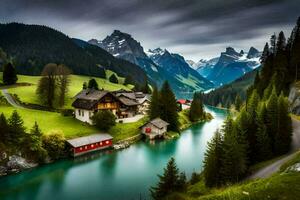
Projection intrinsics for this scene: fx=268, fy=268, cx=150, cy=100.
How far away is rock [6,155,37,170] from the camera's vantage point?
45781mm

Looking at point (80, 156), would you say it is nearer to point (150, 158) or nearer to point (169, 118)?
point (150, 158)

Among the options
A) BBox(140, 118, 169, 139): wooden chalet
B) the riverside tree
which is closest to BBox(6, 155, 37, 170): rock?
BBox(140, 118, 169, 139): wooden chalet

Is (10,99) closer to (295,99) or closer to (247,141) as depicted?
(247,141)

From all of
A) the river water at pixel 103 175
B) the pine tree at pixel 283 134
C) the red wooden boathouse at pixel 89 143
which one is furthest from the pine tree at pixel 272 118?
the red wooden boathouse at pixel 89 143

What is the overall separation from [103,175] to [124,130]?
2615 cm

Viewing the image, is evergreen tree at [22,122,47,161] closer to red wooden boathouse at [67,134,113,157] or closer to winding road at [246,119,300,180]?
red wooden boathouse at [67,134,113,157]

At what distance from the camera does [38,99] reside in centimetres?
8319

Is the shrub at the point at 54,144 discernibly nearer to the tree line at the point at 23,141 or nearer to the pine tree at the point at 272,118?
the tree line at the point at 23,141

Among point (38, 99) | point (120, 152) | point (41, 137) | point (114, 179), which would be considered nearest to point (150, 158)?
point (120, 152)

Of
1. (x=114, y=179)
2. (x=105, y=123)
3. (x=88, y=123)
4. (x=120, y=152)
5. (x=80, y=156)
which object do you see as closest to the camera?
(x=114, y=179)

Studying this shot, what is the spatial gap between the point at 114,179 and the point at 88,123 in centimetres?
3000

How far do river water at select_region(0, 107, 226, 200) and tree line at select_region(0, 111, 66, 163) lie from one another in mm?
2564

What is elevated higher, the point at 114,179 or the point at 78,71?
the point at 78,71

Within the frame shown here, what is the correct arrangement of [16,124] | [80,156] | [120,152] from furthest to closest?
[120,152], [80,156], [16,124]
